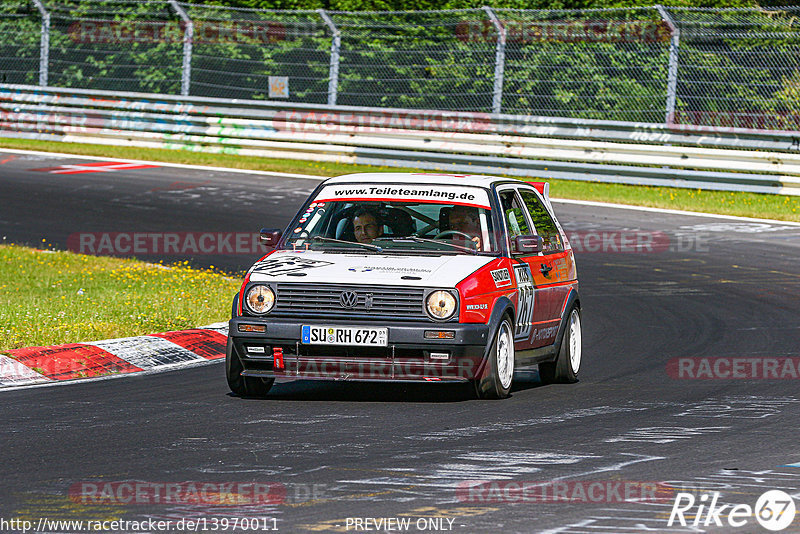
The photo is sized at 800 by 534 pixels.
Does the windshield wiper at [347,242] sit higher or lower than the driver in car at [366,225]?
lower

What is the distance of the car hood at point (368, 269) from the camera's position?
898 cm

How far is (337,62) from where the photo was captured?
26922 millimetres

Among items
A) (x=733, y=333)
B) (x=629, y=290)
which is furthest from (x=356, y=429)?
(x=629, y=290)

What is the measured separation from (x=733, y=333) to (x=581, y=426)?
465 cm

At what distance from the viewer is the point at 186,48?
2852 centimetres

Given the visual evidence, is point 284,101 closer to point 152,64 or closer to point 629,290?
point 152,64

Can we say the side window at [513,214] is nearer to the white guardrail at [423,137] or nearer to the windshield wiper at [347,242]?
the windshield wiper at [347,242]

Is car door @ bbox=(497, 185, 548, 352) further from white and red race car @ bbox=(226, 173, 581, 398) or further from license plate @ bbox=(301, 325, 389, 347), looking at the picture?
license plate @ bbox=(301, 325, 389, 347)

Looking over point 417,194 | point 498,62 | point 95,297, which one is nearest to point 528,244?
point 417,194

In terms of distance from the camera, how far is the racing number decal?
384 inches

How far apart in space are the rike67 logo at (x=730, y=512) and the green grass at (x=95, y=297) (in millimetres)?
6199

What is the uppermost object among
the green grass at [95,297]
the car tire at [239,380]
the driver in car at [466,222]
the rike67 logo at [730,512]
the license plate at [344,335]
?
the driver in car at [466,222]

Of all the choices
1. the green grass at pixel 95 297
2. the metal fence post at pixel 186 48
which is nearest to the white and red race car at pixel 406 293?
the green grass at pixel 95 297

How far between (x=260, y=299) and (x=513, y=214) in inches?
90.0
